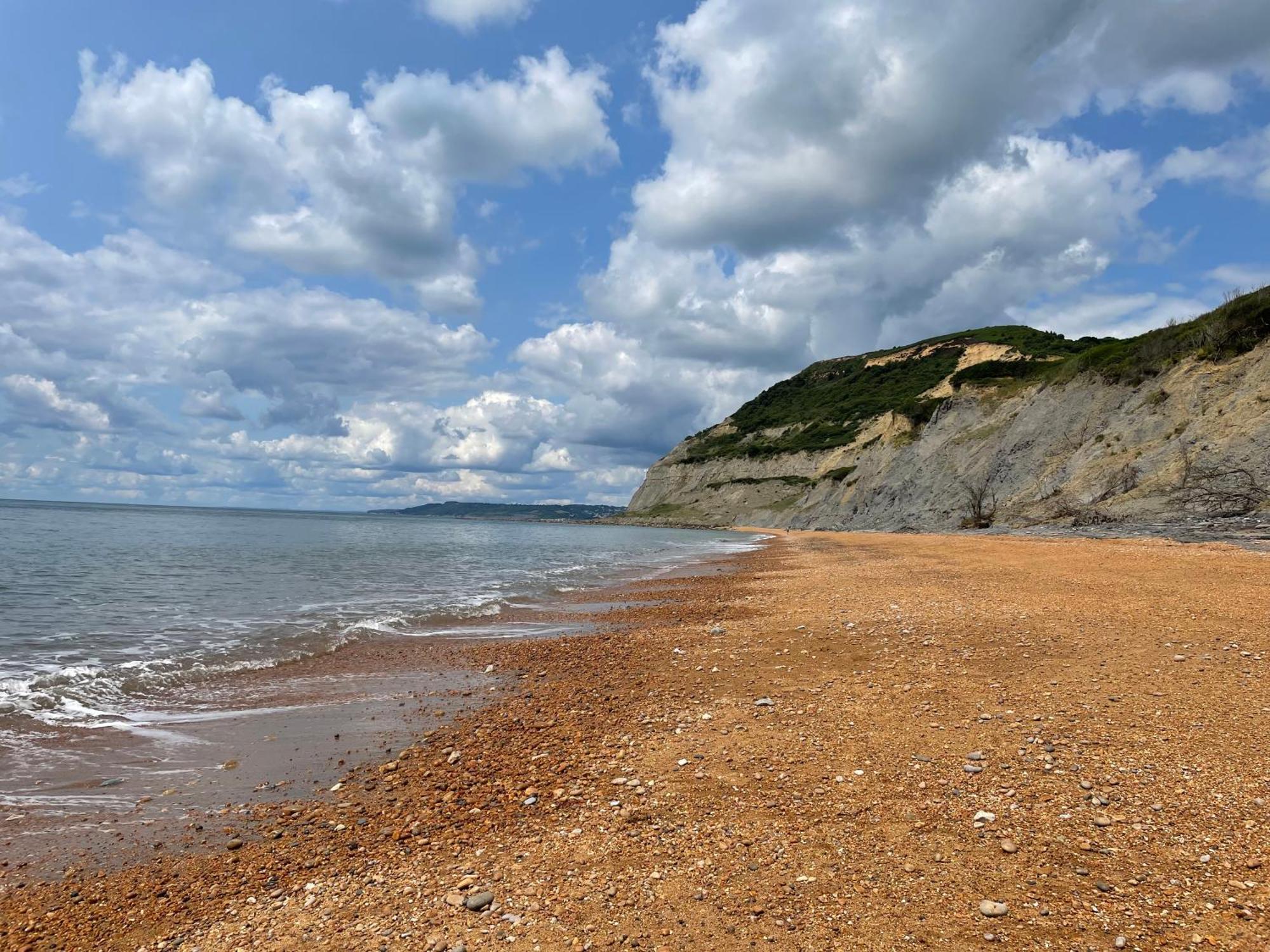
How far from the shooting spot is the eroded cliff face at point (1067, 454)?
30.2 metres

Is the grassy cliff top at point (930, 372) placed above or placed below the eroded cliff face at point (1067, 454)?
above

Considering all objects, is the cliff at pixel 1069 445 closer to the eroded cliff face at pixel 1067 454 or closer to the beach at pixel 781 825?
the eroded cliff face at pixel 1067 454

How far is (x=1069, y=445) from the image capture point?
45906mm

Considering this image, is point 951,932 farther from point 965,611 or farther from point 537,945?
point 965,611

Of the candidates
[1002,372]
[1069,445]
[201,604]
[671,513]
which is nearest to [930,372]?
[671,513]

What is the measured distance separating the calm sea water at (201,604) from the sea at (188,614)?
0.16ft

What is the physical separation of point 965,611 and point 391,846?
10878 millimetres

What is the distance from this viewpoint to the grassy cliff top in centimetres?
3938

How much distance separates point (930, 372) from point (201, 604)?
15621cm

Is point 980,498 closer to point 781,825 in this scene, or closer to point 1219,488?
point 1219,488

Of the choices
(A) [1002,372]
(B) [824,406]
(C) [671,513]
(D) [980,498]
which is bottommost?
(C) [671,513]

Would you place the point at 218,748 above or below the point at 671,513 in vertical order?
above

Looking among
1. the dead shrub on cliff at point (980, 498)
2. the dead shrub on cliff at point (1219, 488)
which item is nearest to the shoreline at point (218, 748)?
the dead shrub on cliff at point (1219, 488)

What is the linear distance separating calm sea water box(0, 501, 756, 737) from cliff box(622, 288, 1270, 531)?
23.3 meters
